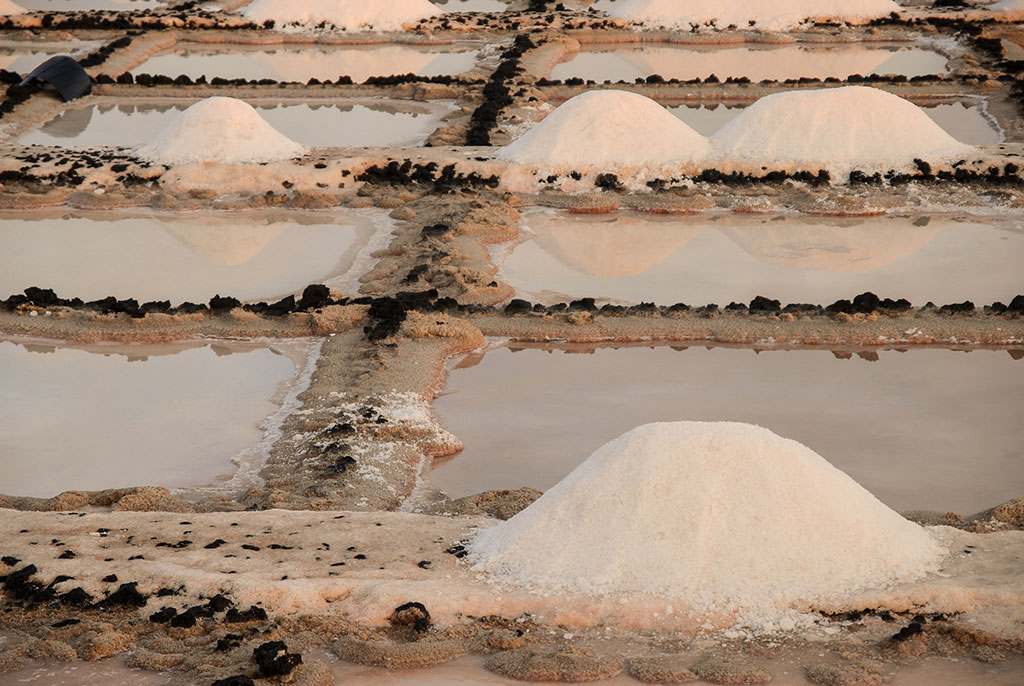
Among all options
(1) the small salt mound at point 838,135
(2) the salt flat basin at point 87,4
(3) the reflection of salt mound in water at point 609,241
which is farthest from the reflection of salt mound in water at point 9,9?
(1) the small salt mound at point 838,135

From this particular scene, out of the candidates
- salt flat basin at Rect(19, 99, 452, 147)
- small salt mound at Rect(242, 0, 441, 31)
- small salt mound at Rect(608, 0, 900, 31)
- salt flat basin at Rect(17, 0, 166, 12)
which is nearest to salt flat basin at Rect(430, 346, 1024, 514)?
salt flat basin at Rect(19, 99, 452, 147)

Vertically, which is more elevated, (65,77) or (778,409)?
(65,77)

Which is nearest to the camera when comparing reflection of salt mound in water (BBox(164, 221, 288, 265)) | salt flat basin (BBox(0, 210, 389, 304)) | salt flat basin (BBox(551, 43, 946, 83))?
salt flat basin (BBox(0, 210, 389, 304))

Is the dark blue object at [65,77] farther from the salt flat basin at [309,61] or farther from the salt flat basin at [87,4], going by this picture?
the salt flat basin at [87,4]

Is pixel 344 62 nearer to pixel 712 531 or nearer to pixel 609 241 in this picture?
pixel 609 241

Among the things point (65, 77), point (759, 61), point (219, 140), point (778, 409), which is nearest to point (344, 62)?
point (65, 77)

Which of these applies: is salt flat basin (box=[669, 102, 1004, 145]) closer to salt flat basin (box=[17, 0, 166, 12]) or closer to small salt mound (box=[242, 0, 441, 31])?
small salt mound (box=[242, 0, 441, 31])
